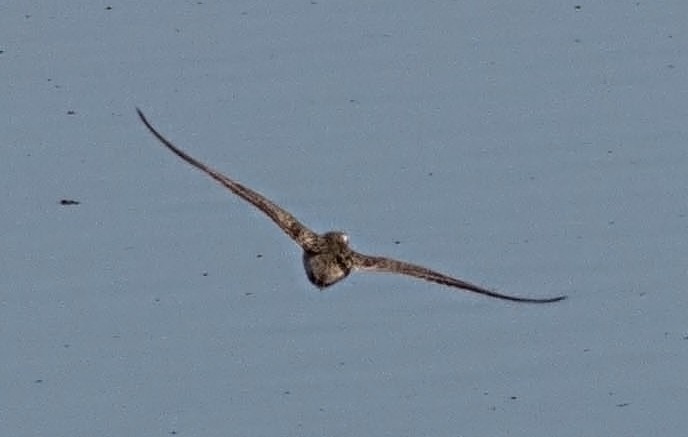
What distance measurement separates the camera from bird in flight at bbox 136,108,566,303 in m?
23.1

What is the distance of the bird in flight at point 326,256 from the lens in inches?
908

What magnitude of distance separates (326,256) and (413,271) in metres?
0.62

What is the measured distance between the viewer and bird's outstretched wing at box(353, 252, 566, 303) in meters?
23.0

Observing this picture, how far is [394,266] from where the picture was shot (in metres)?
23.2

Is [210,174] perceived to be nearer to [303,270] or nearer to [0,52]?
[303,270]

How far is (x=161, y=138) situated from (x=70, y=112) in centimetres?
101

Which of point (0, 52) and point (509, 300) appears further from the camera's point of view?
point (0, 52)

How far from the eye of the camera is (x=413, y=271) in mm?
23141

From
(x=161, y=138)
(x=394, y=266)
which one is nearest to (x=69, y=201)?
(x=161, y=138)

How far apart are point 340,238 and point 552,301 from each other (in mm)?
1539

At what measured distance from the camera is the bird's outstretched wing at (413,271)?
2303 centimetres

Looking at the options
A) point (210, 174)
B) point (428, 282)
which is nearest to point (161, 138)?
point (210, 174)

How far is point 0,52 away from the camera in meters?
25.1

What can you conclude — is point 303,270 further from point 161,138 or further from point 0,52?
point 0,52
